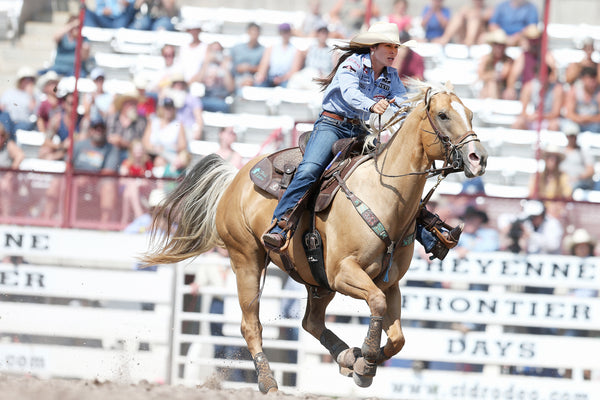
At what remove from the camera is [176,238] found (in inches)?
285

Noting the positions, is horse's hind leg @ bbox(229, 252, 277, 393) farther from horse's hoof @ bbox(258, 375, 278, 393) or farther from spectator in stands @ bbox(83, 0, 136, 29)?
spectator in stands @ bbox(83, 0, 136, 29)

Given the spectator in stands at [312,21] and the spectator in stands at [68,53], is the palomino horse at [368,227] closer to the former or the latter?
the spectator in stands at [312,21]

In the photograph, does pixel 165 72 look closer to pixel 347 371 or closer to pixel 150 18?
pixel 150 18

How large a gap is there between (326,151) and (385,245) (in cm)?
82

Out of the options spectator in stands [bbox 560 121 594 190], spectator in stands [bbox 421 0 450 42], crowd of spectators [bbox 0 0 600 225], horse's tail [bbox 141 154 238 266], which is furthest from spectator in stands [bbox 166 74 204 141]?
spectator in stands [bbox 560 121 594 190]

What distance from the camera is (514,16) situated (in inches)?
428

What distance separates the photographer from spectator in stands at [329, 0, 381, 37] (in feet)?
36.8

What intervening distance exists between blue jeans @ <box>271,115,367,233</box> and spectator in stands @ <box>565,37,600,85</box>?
17.3 feet

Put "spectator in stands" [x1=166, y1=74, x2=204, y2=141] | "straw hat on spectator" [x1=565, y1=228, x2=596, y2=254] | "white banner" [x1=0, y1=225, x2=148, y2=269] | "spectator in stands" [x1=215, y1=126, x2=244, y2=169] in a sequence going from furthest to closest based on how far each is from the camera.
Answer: "spectator in stands" [x1=166, y1=74, x2=204, y2=141] < "spectator in stands" [x1=215, y1=126, x2=244, y2=169] < "white banner" [x1=0, y1=225, x2=148, y2=269] < "straw hat on spectator" [x1=565, y1=228, x2=596, y2=254]

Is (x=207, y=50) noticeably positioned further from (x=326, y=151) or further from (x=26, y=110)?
(x=326, y=151)

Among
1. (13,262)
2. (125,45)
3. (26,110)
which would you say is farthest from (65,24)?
(13,262)

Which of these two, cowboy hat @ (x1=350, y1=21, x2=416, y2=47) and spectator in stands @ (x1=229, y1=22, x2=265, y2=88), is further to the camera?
spectator in stands @ (x1=229, y1=22, x2=265, y2=88)

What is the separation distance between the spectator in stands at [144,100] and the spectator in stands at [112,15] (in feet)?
3.94

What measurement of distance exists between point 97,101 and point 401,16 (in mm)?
3993
